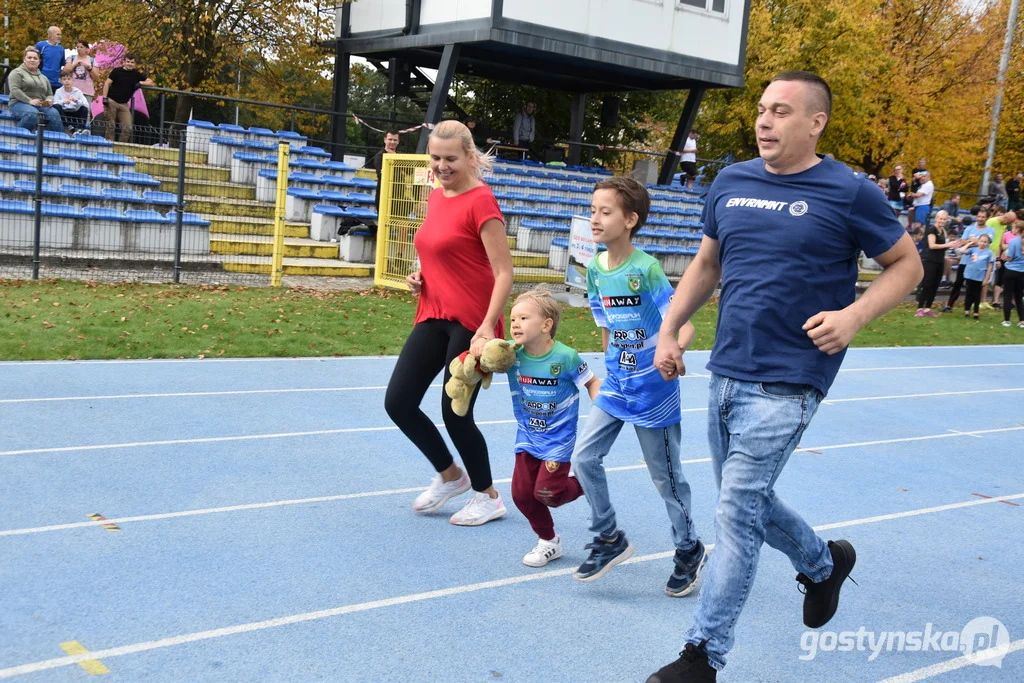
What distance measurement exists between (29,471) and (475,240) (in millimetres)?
3056

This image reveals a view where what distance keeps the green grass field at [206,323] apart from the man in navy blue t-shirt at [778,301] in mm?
7410

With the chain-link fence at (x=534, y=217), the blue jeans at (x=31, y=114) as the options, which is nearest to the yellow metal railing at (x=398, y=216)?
the chain-link fence at (x=534, y=217)

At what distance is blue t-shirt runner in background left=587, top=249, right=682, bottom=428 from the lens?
14.5 ft

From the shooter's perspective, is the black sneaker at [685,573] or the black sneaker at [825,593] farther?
the black sneaker at [685,573]

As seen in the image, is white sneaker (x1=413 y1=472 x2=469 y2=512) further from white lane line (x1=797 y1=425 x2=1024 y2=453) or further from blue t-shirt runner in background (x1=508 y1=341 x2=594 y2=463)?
white lane line (x1=797 y1=425 x2=1024 y2=453)

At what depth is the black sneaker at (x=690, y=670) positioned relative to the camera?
3.39 m

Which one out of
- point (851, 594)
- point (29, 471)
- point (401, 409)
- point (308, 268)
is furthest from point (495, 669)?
point (308, 268)

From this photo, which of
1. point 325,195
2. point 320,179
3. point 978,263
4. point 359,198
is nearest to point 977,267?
point 978,263

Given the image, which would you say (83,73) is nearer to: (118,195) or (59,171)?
(59,171)

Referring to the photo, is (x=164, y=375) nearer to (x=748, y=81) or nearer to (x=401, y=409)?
(x=401, y=409)

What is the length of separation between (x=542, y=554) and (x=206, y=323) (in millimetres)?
7584

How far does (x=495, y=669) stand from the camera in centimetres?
377

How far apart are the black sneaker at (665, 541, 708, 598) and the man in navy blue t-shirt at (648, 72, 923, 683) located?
1.05m

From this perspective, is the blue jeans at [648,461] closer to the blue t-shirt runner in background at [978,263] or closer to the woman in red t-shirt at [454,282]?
the woman in red t-shirt at [454,282]
